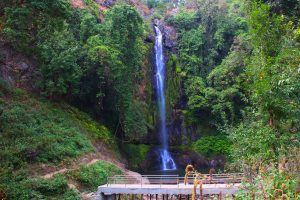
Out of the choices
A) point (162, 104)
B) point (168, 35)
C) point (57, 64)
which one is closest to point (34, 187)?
point (57, 64)

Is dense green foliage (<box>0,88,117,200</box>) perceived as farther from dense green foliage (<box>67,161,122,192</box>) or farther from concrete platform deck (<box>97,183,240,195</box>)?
concrete platform deck (<box>97,183,240,195</box>)

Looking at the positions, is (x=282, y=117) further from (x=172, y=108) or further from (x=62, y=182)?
(x=172, y=108)

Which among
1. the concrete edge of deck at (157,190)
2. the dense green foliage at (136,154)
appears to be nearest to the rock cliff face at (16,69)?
the dense green foliage at (136,154)

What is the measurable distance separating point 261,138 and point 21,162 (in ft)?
35.8

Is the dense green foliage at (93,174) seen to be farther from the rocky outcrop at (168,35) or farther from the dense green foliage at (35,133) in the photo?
the rocky outcrop at (168,35)

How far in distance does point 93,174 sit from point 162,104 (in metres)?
14.8

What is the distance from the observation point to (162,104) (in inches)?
1244

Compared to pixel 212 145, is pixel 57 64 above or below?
above

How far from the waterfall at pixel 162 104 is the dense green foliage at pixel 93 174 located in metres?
9.27

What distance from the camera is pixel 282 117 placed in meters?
13.8

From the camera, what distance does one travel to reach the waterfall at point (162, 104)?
94.8 ft

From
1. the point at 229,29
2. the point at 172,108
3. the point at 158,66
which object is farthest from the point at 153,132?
the point at 229,29

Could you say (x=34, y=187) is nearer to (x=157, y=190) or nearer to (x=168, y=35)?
(x=157, y=190)

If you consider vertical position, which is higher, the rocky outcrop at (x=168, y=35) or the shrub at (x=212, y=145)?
Result: the rocky outcrop at (x=168, y=35)
